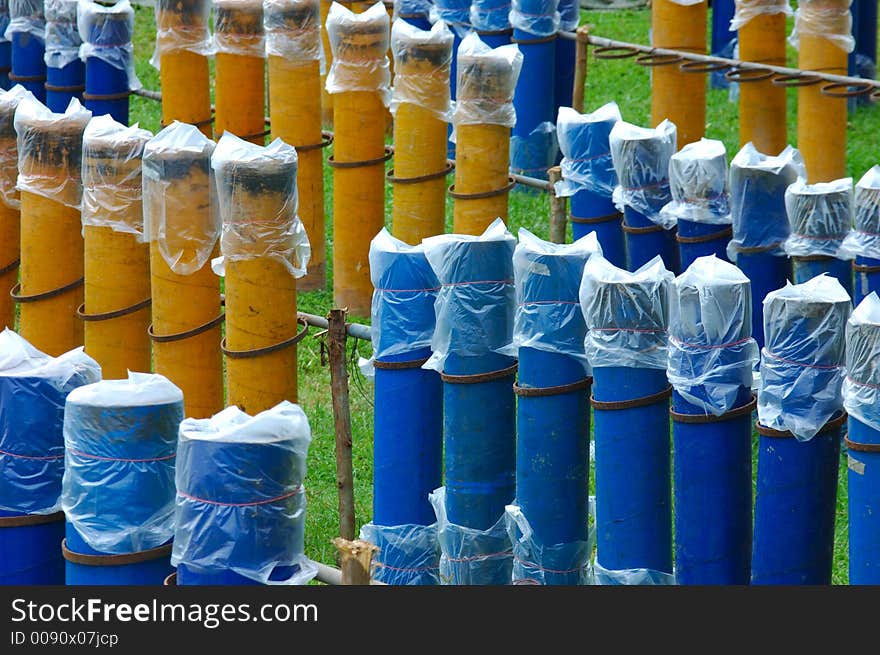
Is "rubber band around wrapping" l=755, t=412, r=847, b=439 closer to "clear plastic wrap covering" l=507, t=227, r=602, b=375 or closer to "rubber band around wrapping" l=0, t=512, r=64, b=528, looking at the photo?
"clear plastic wrap covering" l=507, t=227, r=602, b=375

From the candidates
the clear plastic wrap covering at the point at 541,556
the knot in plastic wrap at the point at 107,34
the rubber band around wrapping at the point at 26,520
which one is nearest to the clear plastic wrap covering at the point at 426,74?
the knot in plastic wrap at the point at 107,34

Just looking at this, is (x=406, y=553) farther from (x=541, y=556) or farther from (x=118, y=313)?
(x=118, y=313)

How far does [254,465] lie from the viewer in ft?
11.7

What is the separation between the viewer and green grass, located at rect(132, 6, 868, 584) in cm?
583

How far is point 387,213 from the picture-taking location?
9.30m

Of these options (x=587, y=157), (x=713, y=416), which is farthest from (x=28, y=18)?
(x=713, y=416)

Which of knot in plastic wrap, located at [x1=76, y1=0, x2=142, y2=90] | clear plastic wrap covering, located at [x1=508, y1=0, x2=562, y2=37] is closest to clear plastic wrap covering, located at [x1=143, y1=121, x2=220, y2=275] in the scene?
knot in plastic wrap, located at [x1=76, y1=0, x2=142, y2=90]

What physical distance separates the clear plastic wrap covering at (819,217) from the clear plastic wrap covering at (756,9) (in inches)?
111

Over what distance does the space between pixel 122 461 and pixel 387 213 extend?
5619 millimetres

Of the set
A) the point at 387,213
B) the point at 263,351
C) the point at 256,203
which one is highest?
the point at 256,203

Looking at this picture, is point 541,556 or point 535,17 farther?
point 535,17

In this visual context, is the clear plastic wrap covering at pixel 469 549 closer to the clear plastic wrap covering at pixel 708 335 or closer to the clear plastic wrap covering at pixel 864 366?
the clear plastic wrap covering at pixel 708 335

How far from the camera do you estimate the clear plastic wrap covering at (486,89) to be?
6.74m

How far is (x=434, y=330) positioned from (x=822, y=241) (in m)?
1.92
